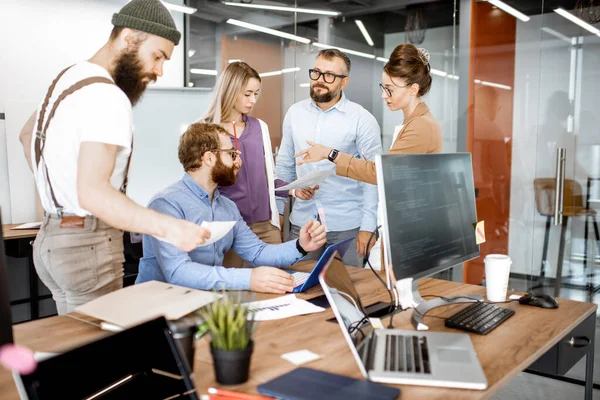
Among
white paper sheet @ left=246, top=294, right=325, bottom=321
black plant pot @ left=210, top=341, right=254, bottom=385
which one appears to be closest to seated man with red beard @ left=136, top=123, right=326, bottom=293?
white paper sheet @ left=246, top=294, right=325, bottom=321

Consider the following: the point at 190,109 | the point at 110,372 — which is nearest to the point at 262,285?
the point at 110,372

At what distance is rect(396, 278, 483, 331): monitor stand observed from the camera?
171 cm

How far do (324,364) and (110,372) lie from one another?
515 millimetres

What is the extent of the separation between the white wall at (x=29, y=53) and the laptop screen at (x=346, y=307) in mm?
3124

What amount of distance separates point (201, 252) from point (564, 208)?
3.08m

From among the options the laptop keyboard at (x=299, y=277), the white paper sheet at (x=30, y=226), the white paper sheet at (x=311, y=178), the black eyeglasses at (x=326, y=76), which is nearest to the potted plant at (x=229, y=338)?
the laptop keyboard at (x=299, y=277)

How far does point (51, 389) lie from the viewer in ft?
2.80

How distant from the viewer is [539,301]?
1.88 metres

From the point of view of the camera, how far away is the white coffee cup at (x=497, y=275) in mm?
1894

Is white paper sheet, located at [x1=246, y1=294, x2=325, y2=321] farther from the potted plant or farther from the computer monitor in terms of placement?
the potted plant

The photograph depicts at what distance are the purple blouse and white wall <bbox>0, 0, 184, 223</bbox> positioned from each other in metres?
1.88

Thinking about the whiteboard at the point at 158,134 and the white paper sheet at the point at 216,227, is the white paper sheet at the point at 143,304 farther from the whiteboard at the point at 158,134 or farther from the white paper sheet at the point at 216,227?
the whiteboard at the point at 158,134

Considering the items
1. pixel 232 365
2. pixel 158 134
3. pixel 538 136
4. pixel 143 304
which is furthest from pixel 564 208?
pixel 232 365

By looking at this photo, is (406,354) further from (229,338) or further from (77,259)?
(77,259)
